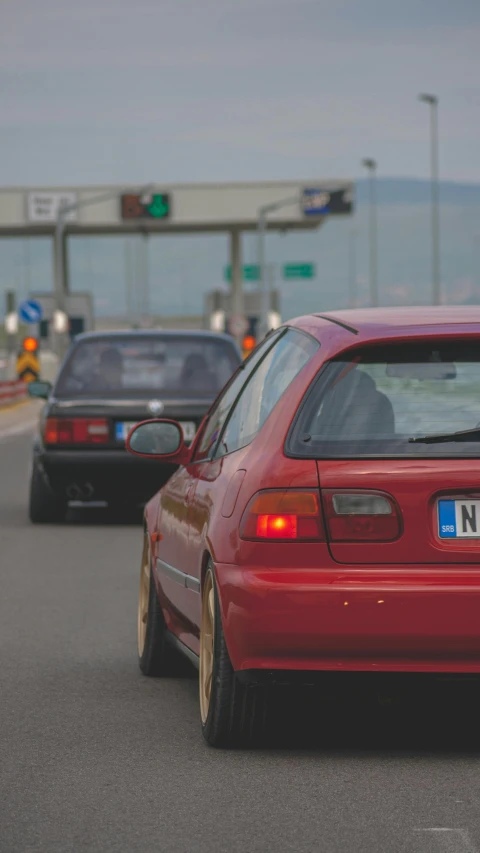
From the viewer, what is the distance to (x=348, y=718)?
6879mm

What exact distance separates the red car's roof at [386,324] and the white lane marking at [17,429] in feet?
84.9

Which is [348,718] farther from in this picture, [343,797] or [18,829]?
[18,829]

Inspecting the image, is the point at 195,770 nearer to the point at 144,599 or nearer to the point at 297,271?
the point at 144,599

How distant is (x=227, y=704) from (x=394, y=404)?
112 cm

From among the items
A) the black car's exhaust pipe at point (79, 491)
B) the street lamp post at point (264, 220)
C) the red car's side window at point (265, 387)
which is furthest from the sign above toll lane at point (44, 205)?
the red car's side window at point (265, 387)

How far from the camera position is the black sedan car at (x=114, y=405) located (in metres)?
14.9

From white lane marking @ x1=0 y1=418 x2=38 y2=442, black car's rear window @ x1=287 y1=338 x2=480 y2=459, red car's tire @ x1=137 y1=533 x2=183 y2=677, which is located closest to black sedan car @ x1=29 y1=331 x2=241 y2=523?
red car's tire @ x1=137 y1=533 x2=183 y2=677

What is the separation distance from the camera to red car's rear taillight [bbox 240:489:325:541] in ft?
19.4

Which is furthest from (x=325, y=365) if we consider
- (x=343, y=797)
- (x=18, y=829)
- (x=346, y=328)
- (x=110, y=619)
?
(x=110, y=619)

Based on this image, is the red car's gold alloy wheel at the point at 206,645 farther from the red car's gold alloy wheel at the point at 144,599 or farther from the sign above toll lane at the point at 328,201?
the sign above toll lane at the point at 328,201

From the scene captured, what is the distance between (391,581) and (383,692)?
0.47m

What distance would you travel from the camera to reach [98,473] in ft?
48.9

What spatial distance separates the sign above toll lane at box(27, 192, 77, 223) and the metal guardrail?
2175 centimetres

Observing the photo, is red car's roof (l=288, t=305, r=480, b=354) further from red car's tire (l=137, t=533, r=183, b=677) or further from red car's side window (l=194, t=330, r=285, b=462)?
red car's tire (l=137, t=533, r=183, b=677)
